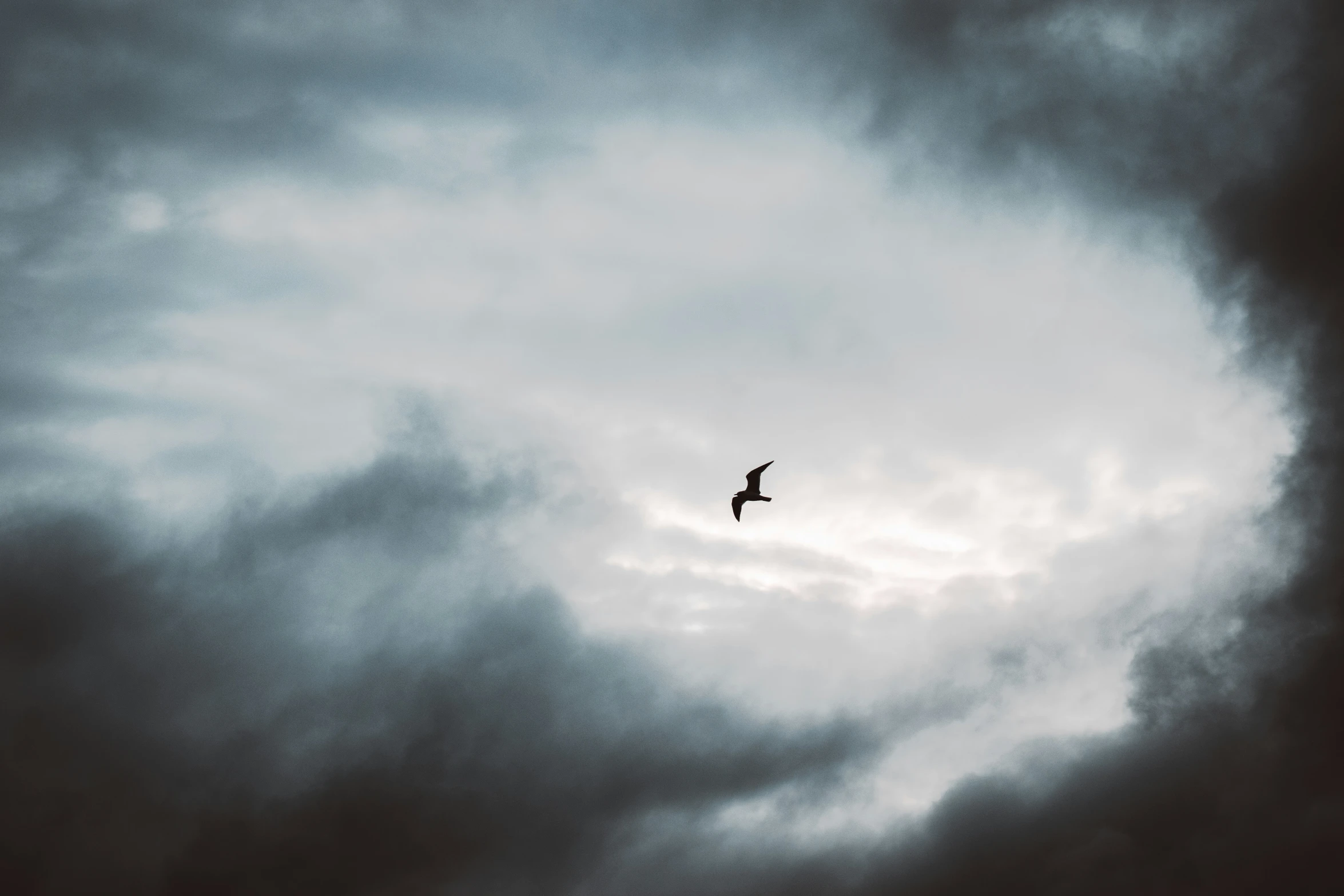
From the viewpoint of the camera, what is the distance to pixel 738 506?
105000 mm
